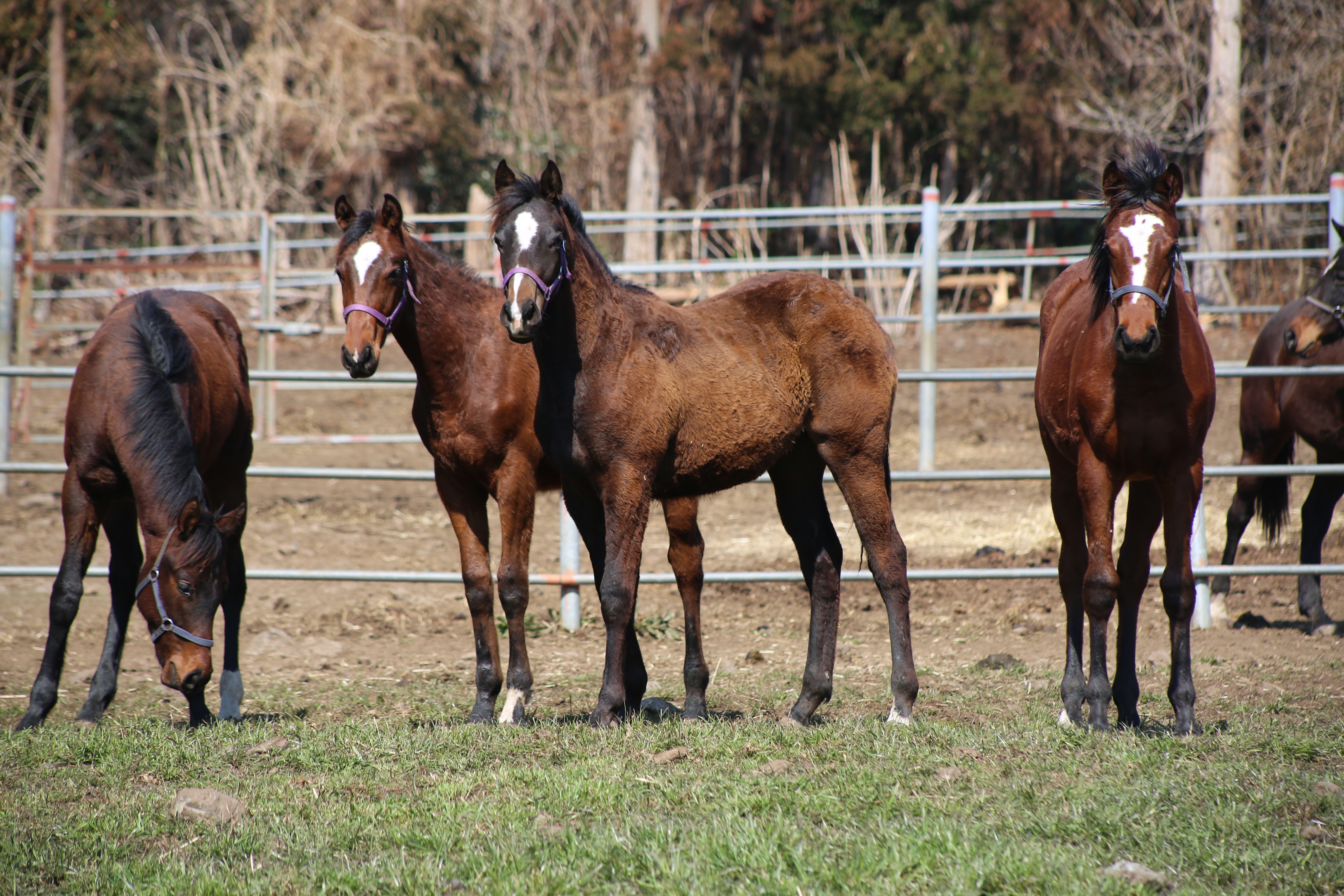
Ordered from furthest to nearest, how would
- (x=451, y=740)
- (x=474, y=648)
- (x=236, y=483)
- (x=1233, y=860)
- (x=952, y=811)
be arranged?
(x=474, y=648) < (x=236, y=483) < (x=451, y=740) < (x=952, y=811) < (x=1233, y=860)

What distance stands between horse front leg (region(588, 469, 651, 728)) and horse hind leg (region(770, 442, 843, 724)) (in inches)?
31.0

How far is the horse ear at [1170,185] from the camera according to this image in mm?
4078

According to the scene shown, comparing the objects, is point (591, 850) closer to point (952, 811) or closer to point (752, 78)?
point (952, 811)

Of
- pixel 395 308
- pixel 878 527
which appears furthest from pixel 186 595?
pixel 878 527

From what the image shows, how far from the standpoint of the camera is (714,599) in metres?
7.20

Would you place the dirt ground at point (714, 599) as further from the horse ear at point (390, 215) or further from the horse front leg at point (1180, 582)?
the horse ear at point (390, 215)

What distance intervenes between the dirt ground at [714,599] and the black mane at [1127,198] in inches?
79.1

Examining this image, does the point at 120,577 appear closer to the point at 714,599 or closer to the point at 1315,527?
the point at 714,599

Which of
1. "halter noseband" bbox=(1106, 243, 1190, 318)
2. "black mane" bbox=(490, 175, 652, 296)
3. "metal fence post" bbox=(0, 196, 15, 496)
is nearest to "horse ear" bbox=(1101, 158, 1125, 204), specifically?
"halter noseband" bbox=(1106, 243, 1190, 318)

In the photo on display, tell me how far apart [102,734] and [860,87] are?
16.8 metres

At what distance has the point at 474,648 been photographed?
6145 mm

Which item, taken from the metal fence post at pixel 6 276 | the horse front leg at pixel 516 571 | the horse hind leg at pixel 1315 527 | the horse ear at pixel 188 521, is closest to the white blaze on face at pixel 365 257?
the horse front leg at pixel 516 571

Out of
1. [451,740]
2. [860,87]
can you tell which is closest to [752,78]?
[860,87]

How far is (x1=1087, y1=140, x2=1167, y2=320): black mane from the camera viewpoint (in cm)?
413
